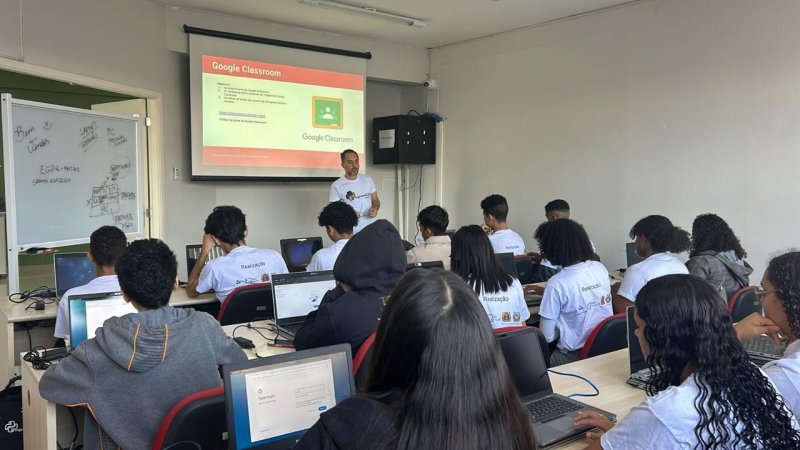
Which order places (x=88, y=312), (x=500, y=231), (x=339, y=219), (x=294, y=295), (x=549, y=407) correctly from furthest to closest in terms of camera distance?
(x=500, y=231) → (x=339, y=219) → (x=294, y=295) → (x=88, y=312) → (x=549, y=407)

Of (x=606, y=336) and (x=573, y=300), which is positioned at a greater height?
(x=573, y=300)

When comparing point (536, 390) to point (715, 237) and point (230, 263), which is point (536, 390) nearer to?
point (230, 263)

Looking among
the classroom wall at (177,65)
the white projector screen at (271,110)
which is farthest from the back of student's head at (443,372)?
the white projector screen at (271,110)

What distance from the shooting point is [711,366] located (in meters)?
1.44

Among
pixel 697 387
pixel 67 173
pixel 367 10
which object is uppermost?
pixel 367 10

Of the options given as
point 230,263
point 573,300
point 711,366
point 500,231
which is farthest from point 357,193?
point 711,366

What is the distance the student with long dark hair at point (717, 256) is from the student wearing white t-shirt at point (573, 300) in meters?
0.96

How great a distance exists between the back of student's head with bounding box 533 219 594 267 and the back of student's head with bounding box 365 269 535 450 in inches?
86.8

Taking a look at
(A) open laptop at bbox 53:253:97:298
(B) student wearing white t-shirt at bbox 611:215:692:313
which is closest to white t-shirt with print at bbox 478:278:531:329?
(B) student wearing white t-shirt at bbox 611:215:692:313

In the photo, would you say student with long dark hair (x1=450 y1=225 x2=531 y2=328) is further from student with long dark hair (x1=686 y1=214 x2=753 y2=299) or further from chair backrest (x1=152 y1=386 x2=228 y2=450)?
chair backrest (x1=152 y1=386 x2=228 y2=450)

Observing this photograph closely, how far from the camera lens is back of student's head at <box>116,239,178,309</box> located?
1944mm

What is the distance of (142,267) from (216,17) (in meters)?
4.99

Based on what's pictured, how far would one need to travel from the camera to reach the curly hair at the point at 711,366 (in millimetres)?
1361

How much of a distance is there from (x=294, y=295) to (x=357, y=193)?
3646 mm
